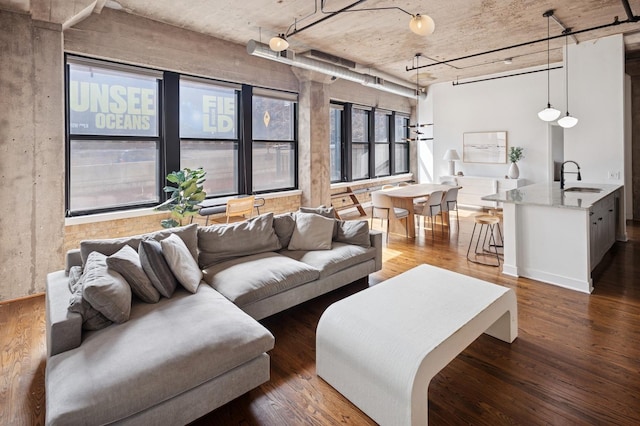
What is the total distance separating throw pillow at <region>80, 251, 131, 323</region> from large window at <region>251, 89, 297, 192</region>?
4.46m

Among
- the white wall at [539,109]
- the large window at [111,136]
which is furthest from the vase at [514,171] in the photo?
the large window at [111,136]

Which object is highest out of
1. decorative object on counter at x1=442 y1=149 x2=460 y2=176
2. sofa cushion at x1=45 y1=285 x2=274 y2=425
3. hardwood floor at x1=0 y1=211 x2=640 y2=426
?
decorative object on counter at x1=442 y1=149 x2=460 y2=176

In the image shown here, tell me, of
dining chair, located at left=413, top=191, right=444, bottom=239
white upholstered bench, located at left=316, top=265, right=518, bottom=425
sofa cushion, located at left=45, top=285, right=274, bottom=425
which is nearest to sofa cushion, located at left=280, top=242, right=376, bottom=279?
white upholstered bench, located at left=316, top=265, right=518, bottom=425

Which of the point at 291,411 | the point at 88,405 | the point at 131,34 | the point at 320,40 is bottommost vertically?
the point at 291,411

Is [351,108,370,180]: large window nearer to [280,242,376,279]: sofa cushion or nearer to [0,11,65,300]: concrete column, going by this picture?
[280,242,376,279]: sofa cushion

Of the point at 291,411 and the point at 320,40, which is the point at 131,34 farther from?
the point at 291,411

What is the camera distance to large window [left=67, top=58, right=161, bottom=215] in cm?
455

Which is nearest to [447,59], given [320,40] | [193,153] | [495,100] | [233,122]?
[495,100]

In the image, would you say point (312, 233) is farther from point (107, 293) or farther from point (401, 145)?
point (401, 145)

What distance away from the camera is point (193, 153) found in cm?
578

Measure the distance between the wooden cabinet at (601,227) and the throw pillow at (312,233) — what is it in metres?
2.78

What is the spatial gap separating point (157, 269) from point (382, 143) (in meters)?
8.23

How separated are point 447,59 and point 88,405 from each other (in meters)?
7.88

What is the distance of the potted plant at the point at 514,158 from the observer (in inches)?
327
